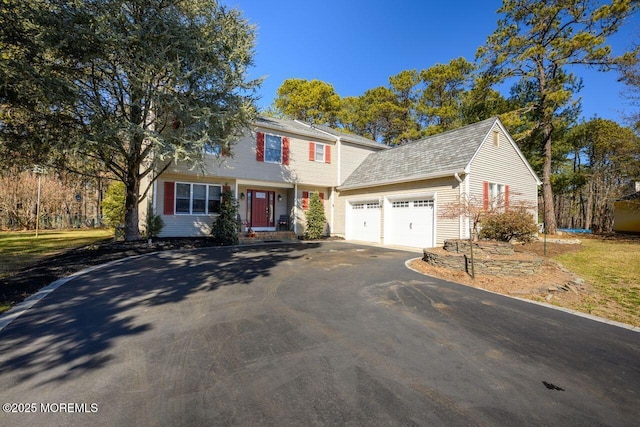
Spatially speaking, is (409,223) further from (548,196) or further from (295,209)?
(548,196)

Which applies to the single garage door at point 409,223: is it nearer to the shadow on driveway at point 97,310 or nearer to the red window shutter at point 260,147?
the red window shutter at point 260,147

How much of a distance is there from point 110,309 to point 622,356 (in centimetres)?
686

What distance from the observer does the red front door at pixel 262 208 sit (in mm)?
16094

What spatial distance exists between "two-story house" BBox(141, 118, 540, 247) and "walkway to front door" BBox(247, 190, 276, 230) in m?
0.06

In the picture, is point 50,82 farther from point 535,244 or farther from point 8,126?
point 535,244

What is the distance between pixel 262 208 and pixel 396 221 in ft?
24.6

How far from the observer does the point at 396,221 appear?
14289 mm

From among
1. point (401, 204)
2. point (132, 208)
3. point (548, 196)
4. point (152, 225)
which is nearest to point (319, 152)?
point (401, 204)

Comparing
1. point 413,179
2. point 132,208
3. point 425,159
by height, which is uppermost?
point 425,159

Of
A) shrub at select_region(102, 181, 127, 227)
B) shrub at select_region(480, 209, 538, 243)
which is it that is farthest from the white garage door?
shrub at select_region(102, 181, 127, 227)

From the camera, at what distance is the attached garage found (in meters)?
12.6

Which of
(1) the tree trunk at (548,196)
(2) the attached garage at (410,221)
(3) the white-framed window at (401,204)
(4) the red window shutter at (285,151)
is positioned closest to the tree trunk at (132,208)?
(4) the red window shutter at (285,151)

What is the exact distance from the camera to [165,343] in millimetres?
3373

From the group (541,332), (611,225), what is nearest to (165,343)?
(541,332)
